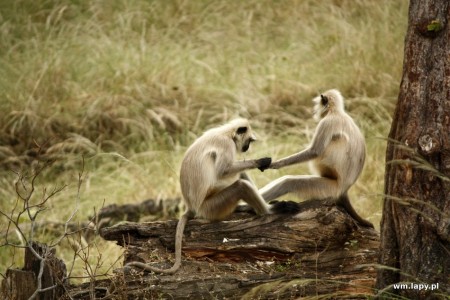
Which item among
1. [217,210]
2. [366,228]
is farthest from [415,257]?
[217,210]

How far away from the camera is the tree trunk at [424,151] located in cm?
404

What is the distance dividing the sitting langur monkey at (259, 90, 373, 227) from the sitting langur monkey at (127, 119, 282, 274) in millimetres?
301

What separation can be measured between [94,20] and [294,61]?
295 cm

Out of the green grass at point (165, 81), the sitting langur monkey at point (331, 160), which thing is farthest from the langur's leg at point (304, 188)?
the green grass at point (165, 81)

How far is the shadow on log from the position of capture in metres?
4.59

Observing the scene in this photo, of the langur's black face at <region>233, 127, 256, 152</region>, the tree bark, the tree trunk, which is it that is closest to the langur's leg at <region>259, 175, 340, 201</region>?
the langur's black face at <region>233, 127, 256, 152</region>

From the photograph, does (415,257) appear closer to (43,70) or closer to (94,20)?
(43,70)

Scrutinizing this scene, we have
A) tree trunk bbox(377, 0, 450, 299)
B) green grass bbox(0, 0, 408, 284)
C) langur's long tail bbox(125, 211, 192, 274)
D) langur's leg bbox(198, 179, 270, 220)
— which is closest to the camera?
tree trunk bbox(377, 0, 450, 299)

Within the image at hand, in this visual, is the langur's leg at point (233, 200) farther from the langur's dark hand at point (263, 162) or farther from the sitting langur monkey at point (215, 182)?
the langur's dark hand at point (263, 162)

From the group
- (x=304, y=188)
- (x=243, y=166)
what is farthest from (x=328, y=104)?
(x=243, y=166)

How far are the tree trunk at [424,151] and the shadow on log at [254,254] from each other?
511 mm

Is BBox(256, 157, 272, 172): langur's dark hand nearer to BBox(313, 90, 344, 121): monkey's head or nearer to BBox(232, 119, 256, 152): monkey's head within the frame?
BBox(232, 119, 256, 152): monkey's head

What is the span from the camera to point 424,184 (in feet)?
13.4

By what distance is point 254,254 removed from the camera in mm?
4973
